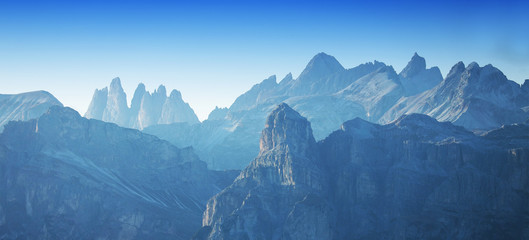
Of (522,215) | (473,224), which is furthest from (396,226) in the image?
(522,215)

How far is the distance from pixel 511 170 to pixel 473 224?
Answer: 2052 centimetres

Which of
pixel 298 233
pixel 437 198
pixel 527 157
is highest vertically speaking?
pixel 527 157

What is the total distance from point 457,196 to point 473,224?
10610 millimetres

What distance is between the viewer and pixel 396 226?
199 metres

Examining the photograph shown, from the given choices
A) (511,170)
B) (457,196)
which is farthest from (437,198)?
(511,170)

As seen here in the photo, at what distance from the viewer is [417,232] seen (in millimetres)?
193250

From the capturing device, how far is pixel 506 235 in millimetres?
184500

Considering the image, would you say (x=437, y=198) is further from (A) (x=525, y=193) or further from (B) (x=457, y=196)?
(A) (x=525, y=193)

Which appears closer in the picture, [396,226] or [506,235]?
[506,235]

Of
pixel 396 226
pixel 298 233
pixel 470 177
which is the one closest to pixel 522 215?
pixel 470 177

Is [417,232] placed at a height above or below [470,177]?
below

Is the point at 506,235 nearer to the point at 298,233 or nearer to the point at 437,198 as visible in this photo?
the point at 437,198

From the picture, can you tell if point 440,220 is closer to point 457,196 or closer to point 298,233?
point 457,196

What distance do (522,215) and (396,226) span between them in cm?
3366
